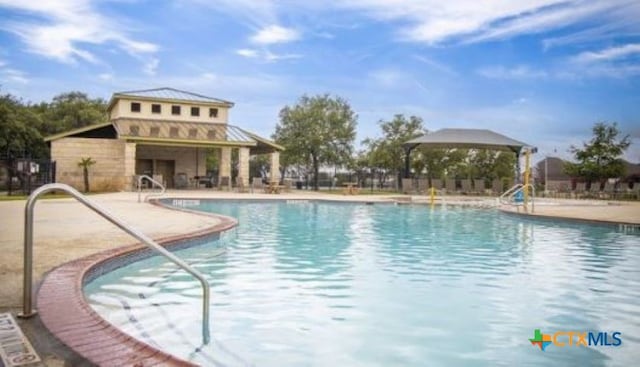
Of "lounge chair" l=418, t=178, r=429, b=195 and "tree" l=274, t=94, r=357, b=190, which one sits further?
"tree" l=274, t=94, r=357, b=190

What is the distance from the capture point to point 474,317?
4781 millimetres

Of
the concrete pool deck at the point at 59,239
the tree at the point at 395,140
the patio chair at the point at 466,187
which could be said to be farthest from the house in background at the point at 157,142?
the concrete pool deck at the point at 59,239

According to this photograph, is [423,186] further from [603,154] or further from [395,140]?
[603,154]

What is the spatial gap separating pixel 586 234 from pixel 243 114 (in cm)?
3693

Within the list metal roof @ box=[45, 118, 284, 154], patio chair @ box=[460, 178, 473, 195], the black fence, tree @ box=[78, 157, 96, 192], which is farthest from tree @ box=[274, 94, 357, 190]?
the black fence

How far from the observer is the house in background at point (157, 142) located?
26.3 m

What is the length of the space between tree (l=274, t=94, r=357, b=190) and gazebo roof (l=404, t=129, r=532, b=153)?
1058 cm

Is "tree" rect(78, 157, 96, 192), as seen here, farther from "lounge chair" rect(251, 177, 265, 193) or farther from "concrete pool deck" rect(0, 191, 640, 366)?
"concrete pool deck" rect(0, 191, 640, 366)

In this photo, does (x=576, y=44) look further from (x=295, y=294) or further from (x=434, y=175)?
(x=434, y=175)

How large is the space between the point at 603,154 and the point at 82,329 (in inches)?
1446

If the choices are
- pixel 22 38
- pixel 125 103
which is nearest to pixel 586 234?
pixel 22 38

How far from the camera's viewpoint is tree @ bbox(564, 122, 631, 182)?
3300 centimetres

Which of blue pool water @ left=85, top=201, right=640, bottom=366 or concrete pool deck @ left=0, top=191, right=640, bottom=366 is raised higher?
concrete pool deck @ left=0, top=191, right=640, bottom=366

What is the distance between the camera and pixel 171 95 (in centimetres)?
3155
